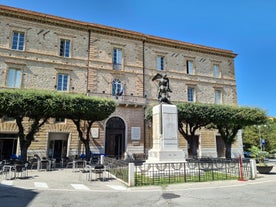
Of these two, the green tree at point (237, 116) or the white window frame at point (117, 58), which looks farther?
the white window frame at point (117, 58)

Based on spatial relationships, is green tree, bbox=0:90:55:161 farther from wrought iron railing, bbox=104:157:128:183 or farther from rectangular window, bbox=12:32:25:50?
rectangular window, bbox=12:32:25:50

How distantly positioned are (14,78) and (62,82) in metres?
4.16

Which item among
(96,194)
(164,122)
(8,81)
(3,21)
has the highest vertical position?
(3,21)

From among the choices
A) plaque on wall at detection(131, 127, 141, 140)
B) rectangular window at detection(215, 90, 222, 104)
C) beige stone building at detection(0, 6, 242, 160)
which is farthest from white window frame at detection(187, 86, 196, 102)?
plaque on wall at detection(131, 127, 141, 140)

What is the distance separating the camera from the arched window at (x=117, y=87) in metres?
22.5

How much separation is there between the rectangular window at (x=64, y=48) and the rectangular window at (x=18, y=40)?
3464 mm

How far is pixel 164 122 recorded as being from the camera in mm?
11047

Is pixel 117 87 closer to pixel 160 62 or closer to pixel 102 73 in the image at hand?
pixel 102 73

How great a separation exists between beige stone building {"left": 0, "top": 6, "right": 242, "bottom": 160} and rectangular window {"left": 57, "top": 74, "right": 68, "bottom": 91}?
0.09m

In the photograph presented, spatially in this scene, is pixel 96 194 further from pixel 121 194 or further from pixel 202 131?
pixel 202 131

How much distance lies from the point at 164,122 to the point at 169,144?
116 cm

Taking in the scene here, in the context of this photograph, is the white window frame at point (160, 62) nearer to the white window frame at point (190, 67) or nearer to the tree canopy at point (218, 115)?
the white window frame at point (190, 67)

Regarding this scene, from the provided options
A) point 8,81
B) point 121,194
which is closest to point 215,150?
point 121,194

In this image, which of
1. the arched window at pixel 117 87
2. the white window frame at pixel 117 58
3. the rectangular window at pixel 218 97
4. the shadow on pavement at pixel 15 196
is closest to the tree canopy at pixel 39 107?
the arched window at pixel 117 87
